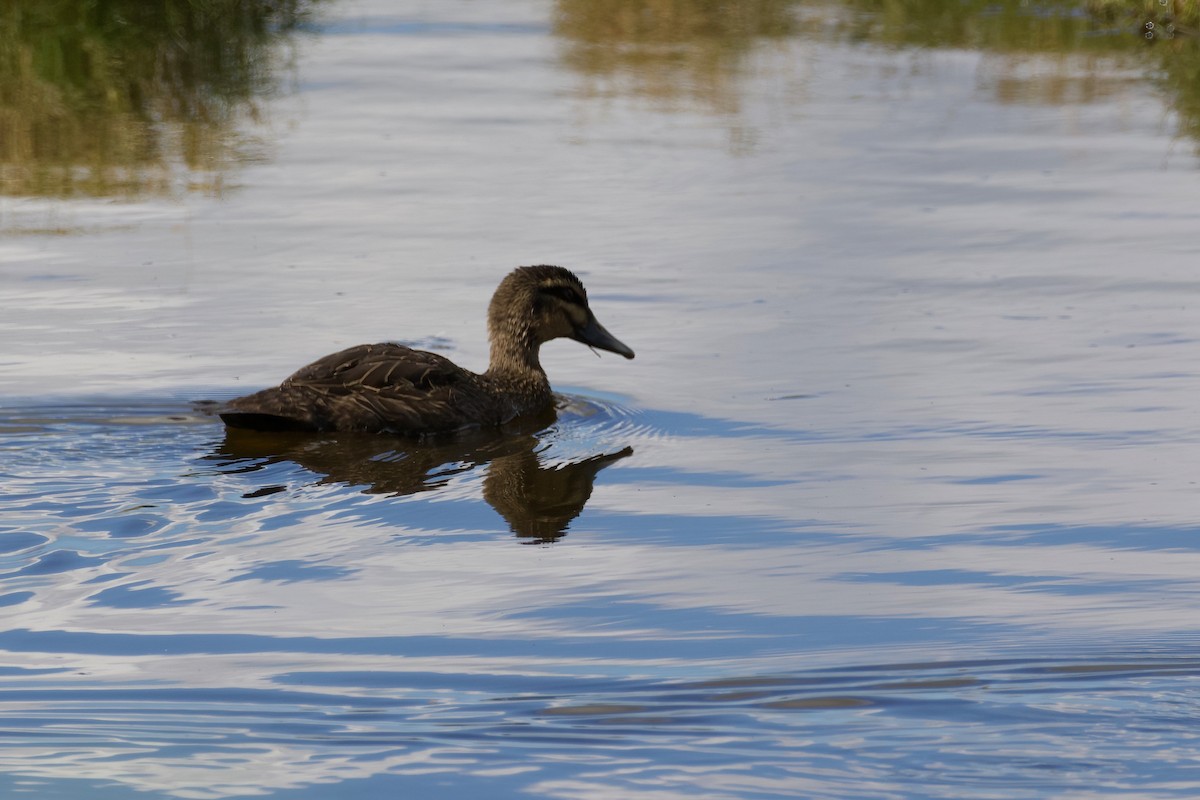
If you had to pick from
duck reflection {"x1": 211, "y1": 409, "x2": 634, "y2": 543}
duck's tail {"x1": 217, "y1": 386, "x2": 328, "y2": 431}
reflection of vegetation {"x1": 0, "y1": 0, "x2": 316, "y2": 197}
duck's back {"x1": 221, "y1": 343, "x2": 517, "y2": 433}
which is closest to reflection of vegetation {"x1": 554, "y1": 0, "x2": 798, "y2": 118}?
reflection of vegetation {"x1": 0, "y1": 0, "x2": 316, "y2": 197}

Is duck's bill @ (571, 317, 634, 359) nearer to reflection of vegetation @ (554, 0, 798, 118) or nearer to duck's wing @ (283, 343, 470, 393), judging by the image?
duck's wing @ (283, 343, 470, 393)

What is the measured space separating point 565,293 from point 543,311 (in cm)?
15

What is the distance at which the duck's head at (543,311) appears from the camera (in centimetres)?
924

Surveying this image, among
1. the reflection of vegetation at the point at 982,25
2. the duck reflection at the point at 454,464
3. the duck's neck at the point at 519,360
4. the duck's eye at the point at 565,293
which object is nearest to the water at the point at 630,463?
the duck reflection at the point at 454,464

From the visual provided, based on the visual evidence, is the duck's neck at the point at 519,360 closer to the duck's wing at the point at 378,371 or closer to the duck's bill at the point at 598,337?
the duck's bill at the point at 598,337

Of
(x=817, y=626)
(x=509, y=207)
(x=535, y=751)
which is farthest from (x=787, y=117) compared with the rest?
(x=535, y=751)

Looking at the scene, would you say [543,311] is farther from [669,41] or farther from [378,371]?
[669,41]

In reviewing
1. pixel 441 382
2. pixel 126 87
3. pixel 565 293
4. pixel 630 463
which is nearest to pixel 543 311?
pixel 565 293

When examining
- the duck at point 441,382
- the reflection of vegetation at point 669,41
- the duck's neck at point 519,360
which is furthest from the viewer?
the reflection of vegetation at point 669,41

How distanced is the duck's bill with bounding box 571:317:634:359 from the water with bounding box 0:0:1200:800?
0.19m

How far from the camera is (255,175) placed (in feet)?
42.4

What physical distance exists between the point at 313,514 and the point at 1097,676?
9.62 feet

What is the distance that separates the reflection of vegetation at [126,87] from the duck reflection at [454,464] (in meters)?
4.65

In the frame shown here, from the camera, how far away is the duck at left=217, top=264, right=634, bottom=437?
8.22 m
